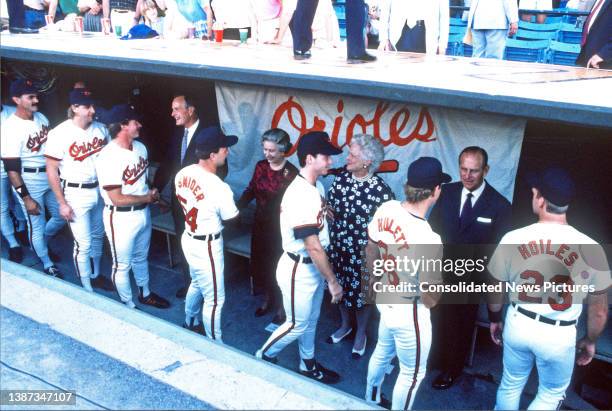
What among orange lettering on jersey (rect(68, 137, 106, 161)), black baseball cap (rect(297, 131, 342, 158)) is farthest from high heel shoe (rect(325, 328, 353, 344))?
orange lettering on jersey (rect(68, 137, 106, 161))

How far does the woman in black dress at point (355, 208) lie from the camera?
3.62 metres

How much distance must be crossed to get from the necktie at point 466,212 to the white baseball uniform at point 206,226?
1.57 meters

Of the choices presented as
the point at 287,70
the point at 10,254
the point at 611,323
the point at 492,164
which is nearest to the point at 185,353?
the point at 287,70

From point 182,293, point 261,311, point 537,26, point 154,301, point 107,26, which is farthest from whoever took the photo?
point 537,26

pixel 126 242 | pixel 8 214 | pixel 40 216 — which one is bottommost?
pixel 8 214

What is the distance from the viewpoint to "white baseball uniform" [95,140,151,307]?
13.6ft

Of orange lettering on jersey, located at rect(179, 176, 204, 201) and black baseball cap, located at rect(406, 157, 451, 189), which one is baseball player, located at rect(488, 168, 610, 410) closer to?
black baseball cap, located at rect(406, 157, 451, 189)

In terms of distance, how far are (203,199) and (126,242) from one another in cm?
113

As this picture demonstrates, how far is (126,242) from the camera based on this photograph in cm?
443

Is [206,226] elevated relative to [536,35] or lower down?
lower down

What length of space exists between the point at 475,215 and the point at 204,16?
5.29 meters

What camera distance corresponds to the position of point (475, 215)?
3.39 m

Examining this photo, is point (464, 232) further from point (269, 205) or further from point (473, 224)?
point (269, 205)

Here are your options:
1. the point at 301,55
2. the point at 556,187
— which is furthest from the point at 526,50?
the point at 556,187
